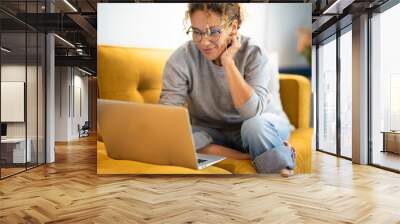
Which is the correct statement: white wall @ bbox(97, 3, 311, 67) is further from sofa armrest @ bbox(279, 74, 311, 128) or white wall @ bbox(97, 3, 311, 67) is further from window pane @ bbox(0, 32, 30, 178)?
window pane @ bbox(0, 32, 30, 178)

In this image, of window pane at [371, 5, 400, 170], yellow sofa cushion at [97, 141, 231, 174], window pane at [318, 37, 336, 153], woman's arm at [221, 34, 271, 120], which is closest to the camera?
woman's arm at [221, 34, 271, 120]

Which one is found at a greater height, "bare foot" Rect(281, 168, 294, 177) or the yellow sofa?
the yellow sofa

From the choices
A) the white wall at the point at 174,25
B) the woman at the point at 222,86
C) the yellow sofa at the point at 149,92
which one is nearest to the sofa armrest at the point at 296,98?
the yellow sofa at the point at 149,92

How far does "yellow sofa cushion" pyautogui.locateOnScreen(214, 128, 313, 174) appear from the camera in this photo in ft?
19.9

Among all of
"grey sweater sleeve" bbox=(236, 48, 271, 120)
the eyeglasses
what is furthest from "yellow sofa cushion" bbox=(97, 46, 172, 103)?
"grey sweater sleeve" bbox=(236, 48, 271, 120)

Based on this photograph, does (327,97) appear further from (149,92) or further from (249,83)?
(149,92)

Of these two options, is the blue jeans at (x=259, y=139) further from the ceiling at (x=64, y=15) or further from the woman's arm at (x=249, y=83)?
the ceiling at (x=64, y=15)

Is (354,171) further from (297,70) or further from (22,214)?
(22,214)

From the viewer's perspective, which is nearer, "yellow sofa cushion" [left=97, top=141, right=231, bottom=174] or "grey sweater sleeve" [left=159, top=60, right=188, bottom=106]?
"grey sweater sleeve" [left=159, top=60, right=188, bottom=106]

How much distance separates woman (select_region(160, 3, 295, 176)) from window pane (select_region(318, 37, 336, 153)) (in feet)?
12.8

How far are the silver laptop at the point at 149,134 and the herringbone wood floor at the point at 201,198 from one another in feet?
1.01

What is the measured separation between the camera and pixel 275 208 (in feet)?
13.9

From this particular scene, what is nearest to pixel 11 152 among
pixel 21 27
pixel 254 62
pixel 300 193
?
pixel 21 27

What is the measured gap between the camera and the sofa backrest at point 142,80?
591 centimetres
